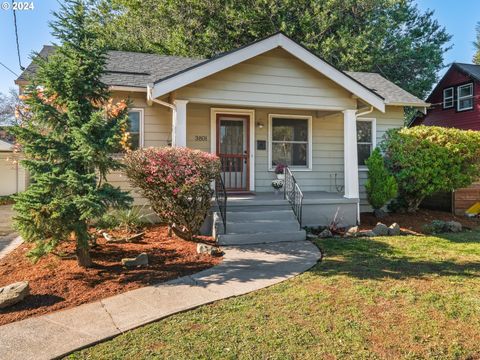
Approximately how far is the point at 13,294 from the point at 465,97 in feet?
67.8

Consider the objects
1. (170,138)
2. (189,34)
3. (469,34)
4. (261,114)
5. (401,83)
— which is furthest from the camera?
(469,34)

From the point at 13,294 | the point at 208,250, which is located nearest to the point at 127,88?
the point at 208,250

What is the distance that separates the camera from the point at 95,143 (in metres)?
4.72

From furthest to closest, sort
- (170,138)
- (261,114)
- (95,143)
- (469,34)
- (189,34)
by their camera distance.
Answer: (469,34) → (189,34) → (261,114) → (170,138) → (95,143)

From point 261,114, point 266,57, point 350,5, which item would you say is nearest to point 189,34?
point 350,5

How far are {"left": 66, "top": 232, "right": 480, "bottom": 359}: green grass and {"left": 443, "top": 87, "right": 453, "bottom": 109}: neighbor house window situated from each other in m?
16.7

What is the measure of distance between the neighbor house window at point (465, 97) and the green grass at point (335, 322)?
625 inches

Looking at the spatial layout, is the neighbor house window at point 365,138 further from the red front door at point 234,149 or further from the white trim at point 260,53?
the red front door at point 234,149

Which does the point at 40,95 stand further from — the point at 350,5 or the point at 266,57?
the point at 350,5

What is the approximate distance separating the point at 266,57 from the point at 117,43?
14.6 m

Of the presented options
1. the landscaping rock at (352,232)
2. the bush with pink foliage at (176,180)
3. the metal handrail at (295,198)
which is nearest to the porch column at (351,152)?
the landscaping rock at (352,232)

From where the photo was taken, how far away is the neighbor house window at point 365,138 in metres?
10.7

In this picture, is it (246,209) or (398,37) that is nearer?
(246,209)

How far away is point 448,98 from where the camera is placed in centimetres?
1881
